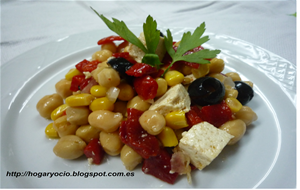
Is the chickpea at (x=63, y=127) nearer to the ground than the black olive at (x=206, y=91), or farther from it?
nearer to the ground

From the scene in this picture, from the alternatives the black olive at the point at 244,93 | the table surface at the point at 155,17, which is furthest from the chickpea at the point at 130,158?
the table surface at the point at 155,17

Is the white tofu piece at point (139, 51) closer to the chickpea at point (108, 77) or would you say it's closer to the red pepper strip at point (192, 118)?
the chickpea at point (108, 77)

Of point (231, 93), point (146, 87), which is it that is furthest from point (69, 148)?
point (231, 93)

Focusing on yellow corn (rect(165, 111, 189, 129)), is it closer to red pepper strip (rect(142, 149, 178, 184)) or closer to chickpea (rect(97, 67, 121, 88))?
red pepper strip (rect(142, 149, 178, 184))

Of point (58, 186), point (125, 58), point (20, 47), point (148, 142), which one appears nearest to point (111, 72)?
point (125, 58)

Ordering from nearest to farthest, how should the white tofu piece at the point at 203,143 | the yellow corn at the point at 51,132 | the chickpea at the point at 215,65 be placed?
the white tofu piece at the point at 203,143 < the yellow corn at the point at 51,132 < the chickpea at the point at 215,65

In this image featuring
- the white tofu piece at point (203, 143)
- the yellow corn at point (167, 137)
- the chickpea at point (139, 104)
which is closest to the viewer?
the white tofu piece at point (203, 143)

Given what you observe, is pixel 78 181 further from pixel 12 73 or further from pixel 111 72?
pixel 12 73
